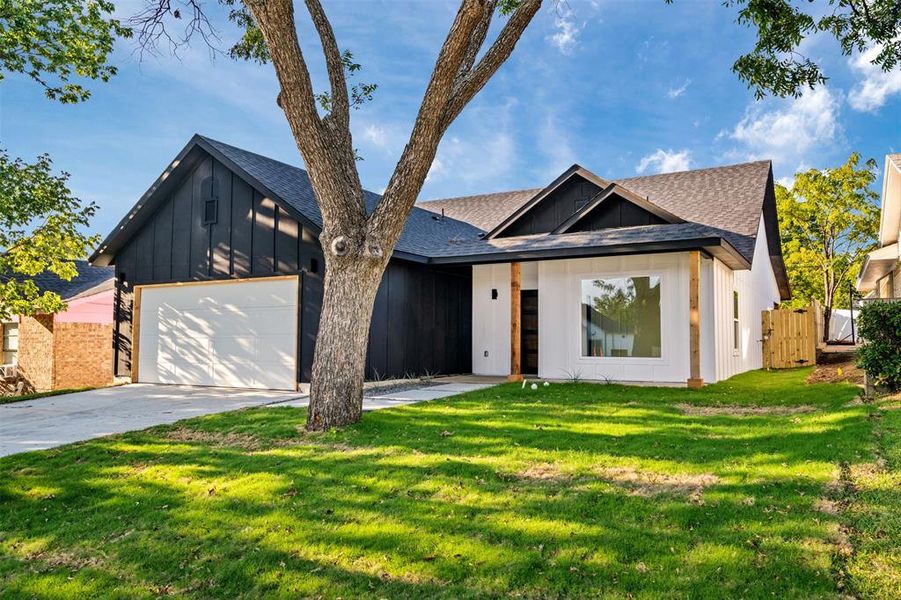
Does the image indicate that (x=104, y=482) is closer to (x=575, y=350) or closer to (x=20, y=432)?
(x=20, y=432)

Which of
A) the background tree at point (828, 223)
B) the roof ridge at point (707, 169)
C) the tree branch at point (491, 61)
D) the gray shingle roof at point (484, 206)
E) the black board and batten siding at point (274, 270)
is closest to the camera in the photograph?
the tree branch at point (491, 61)

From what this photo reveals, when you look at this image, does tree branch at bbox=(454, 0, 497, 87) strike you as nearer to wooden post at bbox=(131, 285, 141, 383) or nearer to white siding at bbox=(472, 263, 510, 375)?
white siding at bbox=(472, 263, 510, 375)

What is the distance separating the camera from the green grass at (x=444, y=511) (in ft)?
10.1

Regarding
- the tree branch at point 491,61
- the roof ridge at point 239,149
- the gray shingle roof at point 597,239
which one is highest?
the roof ridge at point 239,149

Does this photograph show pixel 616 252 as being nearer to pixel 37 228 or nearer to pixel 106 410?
pixel 106 410

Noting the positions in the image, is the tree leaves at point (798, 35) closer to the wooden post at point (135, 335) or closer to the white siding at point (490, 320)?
the white siding at point (490, 320)

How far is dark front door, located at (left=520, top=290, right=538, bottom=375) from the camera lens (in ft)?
42.9

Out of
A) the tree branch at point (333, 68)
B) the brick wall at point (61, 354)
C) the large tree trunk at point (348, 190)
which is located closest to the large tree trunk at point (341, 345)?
the large tree trunk at point (348, 190)

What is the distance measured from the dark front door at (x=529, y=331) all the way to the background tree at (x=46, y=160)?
30.0 ft

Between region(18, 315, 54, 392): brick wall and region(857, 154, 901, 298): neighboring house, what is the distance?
22.9 metres

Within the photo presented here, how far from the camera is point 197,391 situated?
11.3 metres

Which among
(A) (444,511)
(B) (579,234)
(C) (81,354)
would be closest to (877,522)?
(A) (444,511)

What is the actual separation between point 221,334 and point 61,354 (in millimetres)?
8742

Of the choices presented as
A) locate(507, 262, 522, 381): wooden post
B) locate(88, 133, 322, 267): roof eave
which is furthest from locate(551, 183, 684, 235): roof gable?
locate(88, 133, 322, 267): roof eave
